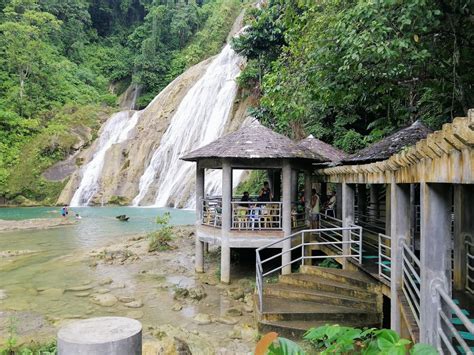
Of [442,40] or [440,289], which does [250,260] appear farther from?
[440,289]

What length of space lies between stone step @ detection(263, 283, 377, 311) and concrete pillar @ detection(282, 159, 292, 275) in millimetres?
2043

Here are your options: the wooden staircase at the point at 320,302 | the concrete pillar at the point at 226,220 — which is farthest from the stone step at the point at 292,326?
the concrete pillar at the point at 226,220

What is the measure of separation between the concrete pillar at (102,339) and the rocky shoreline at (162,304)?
4.18 metres

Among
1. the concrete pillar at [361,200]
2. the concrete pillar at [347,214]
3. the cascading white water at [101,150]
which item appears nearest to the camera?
the concrete pillar at [347,214]

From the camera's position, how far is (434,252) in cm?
403

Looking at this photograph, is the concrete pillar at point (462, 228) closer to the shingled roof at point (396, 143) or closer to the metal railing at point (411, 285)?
the metal railing at point (411, 285)

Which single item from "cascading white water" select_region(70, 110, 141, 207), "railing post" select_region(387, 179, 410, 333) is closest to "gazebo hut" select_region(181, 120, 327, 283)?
"railing post" select_region(387, 179, 410, 333)

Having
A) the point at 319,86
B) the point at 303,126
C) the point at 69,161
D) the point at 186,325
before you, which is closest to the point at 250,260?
the point at 186,325

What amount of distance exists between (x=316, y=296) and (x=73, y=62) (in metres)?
48.9

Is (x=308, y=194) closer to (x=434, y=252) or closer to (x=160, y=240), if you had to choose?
(x=160, y=240)

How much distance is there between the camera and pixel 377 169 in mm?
6973

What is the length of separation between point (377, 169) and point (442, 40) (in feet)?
10.1

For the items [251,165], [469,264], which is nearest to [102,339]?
[469,264]

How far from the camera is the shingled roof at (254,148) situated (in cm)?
1002
